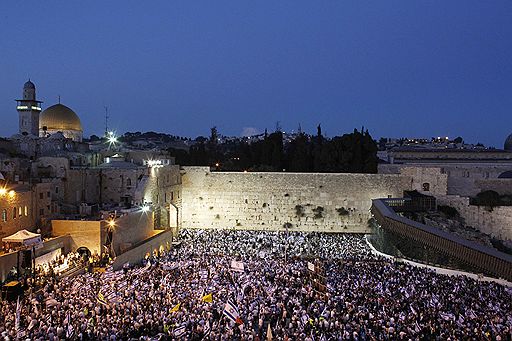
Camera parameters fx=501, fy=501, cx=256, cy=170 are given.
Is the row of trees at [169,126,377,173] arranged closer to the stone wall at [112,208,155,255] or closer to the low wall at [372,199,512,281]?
the low wall at [372,199,512,281]

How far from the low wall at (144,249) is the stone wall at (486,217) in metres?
16.6

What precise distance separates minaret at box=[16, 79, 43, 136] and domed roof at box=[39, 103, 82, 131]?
0.69 metres

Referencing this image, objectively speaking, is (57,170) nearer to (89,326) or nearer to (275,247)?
(275,247)

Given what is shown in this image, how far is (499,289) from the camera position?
15.4 m

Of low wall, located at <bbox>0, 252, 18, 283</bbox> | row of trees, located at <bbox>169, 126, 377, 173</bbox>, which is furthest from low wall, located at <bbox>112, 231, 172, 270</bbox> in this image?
row of trees, located at <bbox>169, 126, 377, 173</bbox>

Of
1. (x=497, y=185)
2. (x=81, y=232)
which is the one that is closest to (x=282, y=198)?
(x=497, y=185)

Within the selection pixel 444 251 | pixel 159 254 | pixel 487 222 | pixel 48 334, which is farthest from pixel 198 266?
pixel 487 222

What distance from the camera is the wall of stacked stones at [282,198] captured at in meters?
31.0

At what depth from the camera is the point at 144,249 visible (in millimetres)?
22859

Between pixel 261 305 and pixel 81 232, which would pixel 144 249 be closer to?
pixel 81 232

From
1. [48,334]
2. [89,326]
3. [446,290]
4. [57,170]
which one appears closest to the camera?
[48,334]

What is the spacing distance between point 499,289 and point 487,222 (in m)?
13.8

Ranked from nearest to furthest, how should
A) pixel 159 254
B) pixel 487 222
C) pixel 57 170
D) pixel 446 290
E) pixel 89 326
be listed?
pixel 89 326 < pixel 446 290 < pixel 159 254 < pixel 57 170 < pixel 487 222

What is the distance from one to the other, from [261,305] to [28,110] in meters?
29.1
